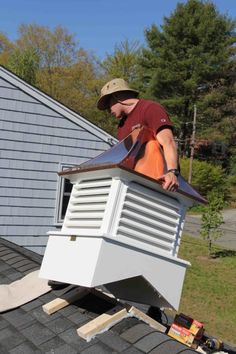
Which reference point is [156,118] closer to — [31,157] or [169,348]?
[169,348]

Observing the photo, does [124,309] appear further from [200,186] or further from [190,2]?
[190,2]

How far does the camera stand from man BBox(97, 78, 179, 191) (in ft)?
8.04

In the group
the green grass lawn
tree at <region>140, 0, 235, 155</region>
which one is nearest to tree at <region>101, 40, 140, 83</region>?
tree at <region>140, 0, 235, 155</region>

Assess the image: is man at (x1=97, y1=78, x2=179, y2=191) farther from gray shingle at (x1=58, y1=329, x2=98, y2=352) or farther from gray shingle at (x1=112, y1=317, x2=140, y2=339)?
gray shingle at (x1=58, y1=329, x2=98, y2=352)

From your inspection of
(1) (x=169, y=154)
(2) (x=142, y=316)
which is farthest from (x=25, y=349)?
(1) (x=169, y=154)

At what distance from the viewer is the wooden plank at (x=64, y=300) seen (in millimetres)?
2777

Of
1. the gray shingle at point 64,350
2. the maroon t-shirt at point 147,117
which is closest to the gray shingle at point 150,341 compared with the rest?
the gray shingle at point 64,350

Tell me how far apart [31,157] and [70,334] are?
26.8ft

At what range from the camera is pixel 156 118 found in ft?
8.52

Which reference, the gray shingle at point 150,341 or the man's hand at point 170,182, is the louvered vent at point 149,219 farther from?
the gray shingle at point 150,341

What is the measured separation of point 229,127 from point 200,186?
6.56 meters

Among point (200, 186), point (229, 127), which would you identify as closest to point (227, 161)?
point (229, 127)

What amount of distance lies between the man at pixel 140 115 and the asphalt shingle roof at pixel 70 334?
728 mm

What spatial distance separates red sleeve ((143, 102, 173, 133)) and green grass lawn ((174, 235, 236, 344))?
588 centimetres
